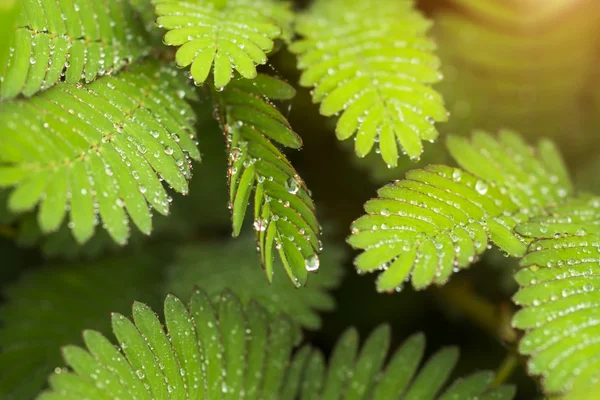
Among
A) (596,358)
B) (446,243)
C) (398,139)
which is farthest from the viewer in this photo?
(398,139)

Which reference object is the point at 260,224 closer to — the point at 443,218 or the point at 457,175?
the point at 443,218

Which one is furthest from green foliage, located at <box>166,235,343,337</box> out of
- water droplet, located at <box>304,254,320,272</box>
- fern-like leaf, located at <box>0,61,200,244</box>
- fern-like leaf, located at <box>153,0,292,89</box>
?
fern-like leaf, located at <box>153,0,292,89</box>

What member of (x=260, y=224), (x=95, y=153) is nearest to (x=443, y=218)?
(x=260, y=224)

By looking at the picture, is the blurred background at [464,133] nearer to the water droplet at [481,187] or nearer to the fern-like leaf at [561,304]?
the water droplet at [481,187]

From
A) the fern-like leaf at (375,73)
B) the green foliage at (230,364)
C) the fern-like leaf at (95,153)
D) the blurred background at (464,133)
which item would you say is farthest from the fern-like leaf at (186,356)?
the blurred background at (464,133)

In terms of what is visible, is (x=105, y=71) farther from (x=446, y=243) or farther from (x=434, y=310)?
(x=434, y=310)

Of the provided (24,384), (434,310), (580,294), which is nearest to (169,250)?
(24,384)
